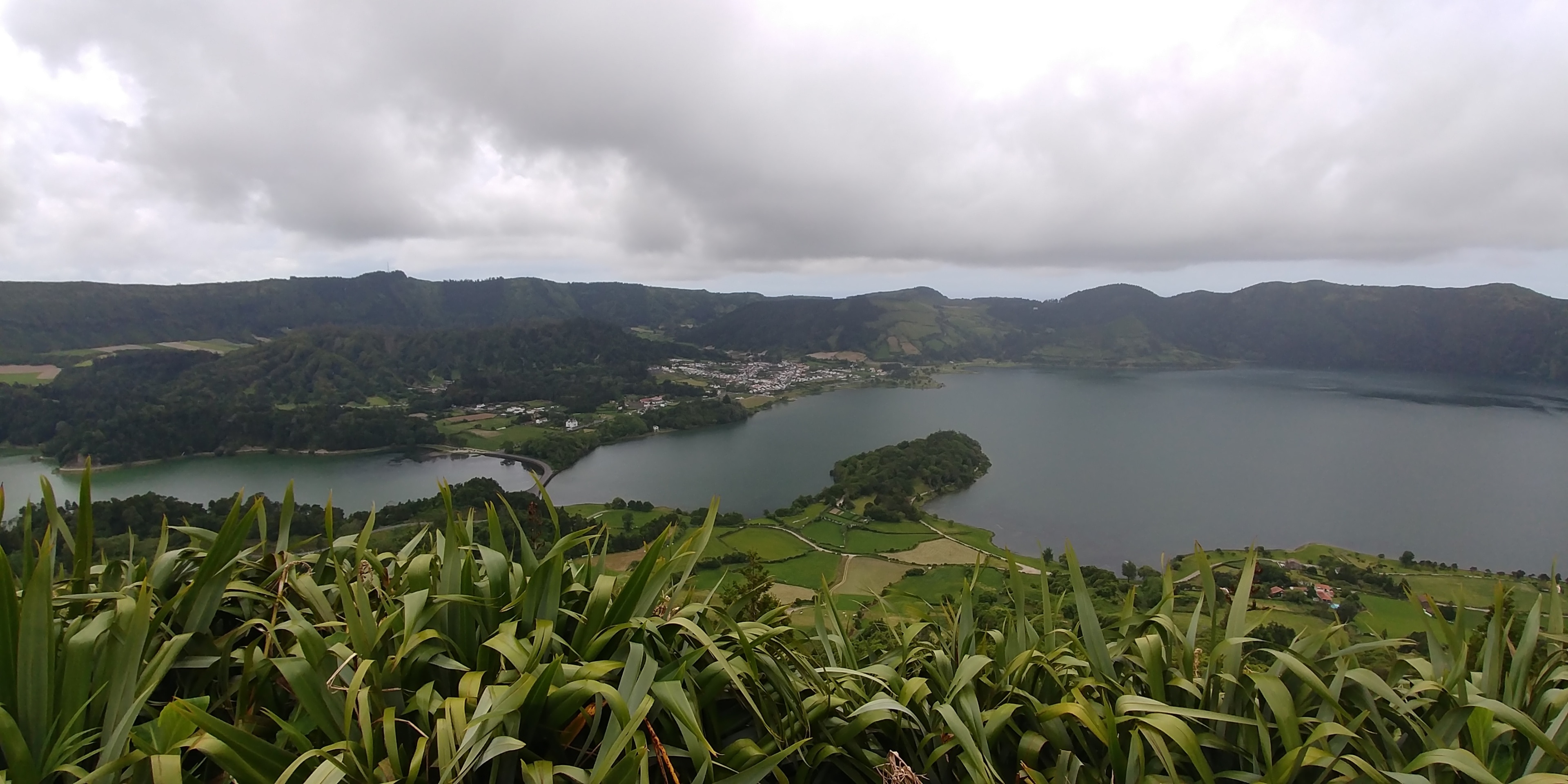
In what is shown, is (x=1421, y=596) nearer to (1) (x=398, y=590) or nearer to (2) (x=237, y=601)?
(1) (x=398, y=590)

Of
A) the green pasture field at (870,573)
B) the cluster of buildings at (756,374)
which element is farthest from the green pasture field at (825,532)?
the cluster of buildings at (756,374)

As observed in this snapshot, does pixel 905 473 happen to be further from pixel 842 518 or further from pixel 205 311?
pixel 205 311

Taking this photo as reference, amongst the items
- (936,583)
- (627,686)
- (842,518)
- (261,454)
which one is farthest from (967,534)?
(261,454)

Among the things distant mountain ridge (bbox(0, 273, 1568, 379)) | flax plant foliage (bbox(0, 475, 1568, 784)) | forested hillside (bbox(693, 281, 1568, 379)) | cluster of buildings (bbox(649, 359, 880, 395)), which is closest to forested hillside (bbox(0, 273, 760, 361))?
distant mountain ridge (bbox(0, 273, 1568, 379))

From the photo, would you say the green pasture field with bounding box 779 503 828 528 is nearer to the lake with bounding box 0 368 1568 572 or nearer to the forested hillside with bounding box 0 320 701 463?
the lake with bounding box 0 368 1568 572

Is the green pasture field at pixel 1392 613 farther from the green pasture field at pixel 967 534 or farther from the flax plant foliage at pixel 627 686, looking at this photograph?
the flax plant foliage at pixel 627 686
